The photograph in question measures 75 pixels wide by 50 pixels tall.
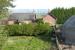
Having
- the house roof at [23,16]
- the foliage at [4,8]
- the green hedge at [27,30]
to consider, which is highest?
the foliage at [4,8]

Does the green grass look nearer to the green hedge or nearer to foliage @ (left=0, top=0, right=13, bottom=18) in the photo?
foliage @ (left=0, top=0, right=13, bottom=18)

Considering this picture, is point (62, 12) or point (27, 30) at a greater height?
point (27, 30)

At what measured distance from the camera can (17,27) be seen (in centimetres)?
1593

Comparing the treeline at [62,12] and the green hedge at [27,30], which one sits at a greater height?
the green hedge at [27,30]

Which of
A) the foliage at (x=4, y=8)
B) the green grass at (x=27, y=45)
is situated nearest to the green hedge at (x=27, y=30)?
the green grass at (x=27, y=45)

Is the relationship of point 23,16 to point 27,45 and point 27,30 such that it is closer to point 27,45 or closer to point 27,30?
point 27,30

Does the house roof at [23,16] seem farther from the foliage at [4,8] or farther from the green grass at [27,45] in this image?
the foliage at [4,8]

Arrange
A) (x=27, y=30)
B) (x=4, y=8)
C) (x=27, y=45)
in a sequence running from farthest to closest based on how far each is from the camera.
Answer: (x=27, y=30) → (x=27, y=45) → (x=4, y=8)

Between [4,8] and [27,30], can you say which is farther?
[27,30]

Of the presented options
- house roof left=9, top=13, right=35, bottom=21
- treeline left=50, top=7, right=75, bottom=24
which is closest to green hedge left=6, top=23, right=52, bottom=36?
treeline left=50, top=7, right=75, bottom=24

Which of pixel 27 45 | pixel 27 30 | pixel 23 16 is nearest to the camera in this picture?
pixel 27 45

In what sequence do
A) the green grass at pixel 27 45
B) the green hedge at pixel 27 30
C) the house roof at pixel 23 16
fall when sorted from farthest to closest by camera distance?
1. the house roof at pixel 23 16
2. the green hedge at pixel 27 30
3. the green grass at pixel 27 45

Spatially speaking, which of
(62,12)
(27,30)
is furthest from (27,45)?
(62,12)

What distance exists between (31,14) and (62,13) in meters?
3.81
